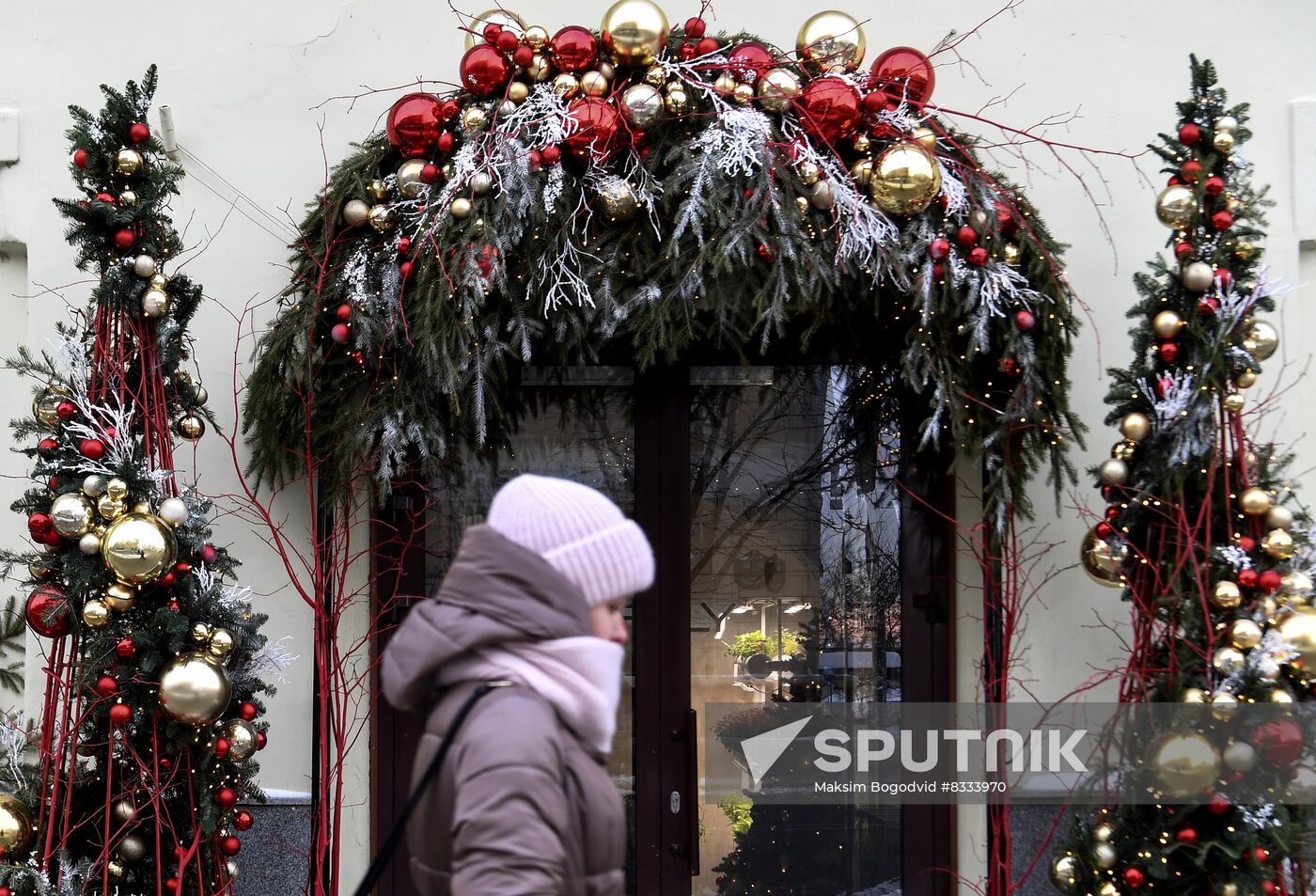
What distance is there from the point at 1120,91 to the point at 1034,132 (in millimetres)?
388

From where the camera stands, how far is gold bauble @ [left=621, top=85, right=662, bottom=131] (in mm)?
3471

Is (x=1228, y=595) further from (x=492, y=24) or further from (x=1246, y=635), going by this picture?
(x=492, y=24)

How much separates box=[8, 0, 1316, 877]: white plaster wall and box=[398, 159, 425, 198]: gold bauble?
0.60 m

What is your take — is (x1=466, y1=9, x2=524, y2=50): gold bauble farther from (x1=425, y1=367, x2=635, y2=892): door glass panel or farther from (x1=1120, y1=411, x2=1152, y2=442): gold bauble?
(x1=1120, y1=411, x2=1152, y2=442): gold bauble

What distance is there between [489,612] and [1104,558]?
2.63m

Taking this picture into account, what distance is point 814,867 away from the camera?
13.5ft

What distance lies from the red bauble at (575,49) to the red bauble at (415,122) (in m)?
0.45

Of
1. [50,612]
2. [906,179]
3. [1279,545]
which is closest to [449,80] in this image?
[906,179]

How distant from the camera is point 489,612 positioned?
1614 millimetres

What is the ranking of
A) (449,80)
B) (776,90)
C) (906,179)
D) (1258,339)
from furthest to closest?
(449,80)
(776,90)
(906,179)
(1258,339)

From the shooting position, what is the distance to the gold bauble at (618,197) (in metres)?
3.49

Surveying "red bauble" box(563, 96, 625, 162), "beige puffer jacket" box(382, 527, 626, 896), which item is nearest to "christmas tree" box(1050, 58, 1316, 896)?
"red bauble" box(563, 96, 625, 162)

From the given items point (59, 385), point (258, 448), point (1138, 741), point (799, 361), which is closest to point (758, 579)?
point (799, 361)

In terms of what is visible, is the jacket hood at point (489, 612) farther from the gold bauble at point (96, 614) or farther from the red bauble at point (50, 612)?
the red bauble at point (50, 612)
